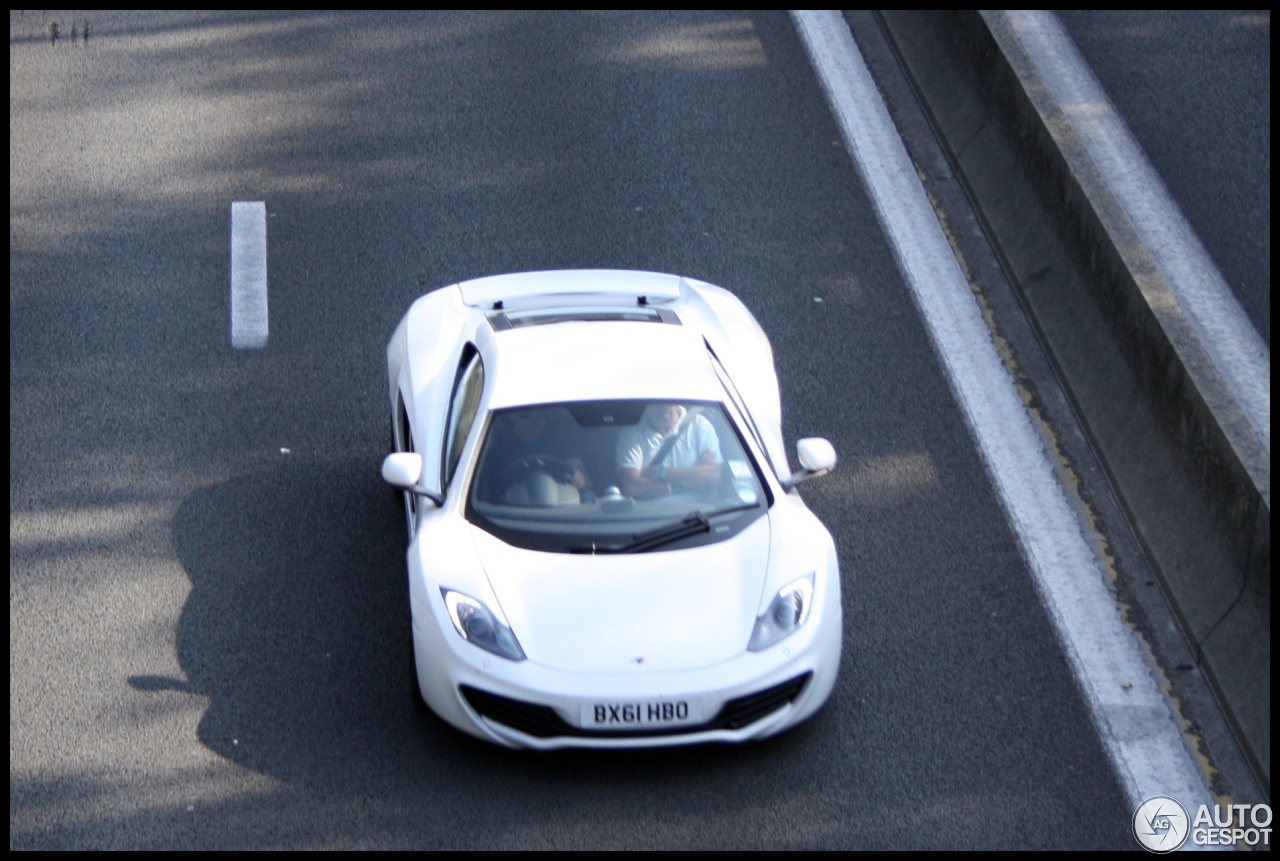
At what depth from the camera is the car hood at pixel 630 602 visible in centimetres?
632

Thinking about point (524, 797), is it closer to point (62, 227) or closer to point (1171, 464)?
point (1171, 464)

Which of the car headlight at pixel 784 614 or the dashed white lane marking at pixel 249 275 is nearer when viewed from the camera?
the car headlight at pixel 784 614

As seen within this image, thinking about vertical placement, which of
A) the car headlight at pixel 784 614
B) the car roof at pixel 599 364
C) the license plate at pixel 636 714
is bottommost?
the license plate at pixel 636 714

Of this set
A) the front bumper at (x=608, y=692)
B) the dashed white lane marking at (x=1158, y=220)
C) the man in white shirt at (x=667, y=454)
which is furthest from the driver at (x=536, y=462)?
the dashed white lane marking at (x=1158, y=220)

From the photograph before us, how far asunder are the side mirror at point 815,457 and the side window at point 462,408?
5.11ft

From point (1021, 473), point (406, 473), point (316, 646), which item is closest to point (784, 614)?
point (406, 473)

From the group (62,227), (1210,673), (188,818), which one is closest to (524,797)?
(188,818)

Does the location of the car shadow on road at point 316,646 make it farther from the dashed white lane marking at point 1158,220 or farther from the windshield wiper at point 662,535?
the dashed white lane marking at point 1158,220

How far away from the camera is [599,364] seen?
7.36m

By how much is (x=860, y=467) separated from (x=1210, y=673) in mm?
2208

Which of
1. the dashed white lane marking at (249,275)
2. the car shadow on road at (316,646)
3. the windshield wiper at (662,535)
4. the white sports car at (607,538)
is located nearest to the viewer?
the white sports car at (607,538)

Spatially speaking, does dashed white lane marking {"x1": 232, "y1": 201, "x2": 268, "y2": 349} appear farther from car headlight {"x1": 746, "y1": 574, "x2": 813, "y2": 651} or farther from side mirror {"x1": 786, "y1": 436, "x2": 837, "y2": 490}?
car headlight {"x1": 746, "y1": 574, "x2": 813, "y2": 651}

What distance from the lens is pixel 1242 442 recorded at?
24.0 feet

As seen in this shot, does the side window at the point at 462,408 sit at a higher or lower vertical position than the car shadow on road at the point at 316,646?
higher
